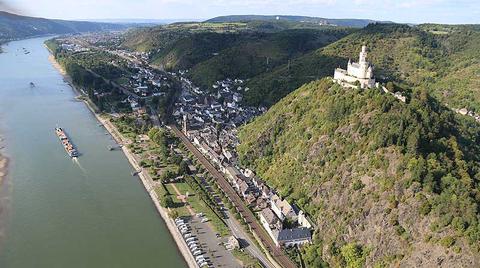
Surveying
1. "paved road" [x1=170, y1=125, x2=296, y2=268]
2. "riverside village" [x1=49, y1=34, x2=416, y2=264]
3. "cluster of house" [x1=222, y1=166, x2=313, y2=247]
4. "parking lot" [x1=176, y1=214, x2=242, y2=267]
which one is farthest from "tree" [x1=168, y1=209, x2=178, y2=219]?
"cluster of house" [x1=222, y1=166, x2=313, y2=247]

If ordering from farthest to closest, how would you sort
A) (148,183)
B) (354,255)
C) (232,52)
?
(232,52)
(148,183)
(354,255)

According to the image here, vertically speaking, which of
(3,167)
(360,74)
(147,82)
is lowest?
(3,167)

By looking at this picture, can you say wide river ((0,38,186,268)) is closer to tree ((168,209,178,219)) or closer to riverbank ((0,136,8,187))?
riverbank ((0,136,8,187))

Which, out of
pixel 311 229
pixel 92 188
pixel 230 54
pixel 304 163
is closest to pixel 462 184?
pixel 311 229

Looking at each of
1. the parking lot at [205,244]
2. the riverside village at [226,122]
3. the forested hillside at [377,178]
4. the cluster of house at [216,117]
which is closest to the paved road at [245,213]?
the riverside village at [226,122]

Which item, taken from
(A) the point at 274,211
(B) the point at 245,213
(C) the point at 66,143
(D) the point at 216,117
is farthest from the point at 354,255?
(C) the point at 66,143

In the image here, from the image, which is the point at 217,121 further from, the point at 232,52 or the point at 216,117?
the point at 232,52

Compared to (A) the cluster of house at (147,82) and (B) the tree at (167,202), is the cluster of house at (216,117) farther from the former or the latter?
(B) the tree at (167,202)
